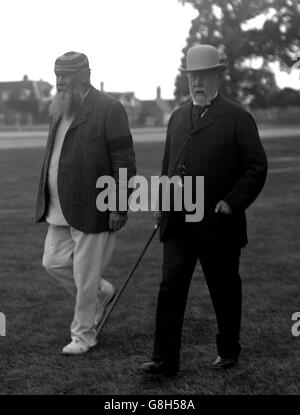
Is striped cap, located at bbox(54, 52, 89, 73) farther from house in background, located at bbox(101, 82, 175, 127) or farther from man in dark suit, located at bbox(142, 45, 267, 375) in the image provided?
house in background, located at bbox(101, 82, 175, 127)

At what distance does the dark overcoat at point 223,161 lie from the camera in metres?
4.58

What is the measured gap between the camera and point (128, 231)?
36.3 feet

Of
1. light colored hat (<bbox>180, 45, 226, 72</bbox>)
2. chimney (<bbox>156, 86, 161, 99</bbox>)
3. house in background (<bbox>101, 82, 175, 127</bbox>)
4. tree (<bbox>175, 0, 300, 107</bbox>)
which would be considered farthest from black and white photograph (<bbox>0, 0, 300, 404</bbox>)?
chimney (<bbox>156, 86, 161, 99</bbox>)

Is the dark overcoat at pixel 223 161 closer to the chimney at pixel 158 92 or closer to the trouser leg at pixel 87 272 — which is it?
the trouser leg at pixel 87 272

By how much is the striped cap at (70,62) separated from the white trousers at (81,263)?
1012 mm

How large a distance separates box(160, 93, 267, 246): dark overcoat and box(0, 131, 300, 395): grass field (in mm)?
850

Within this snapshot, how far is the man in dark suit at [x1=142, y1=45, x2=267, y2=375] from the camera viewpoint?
4.60m

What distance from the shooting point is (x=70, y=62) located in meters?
4.96

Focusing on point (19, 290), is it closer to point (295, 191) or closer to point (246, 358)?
point (246, 358)

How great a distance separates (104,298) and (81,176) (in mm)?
927
